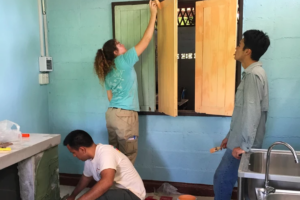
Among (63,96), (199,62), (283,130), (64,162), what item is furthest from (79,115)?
(283,130)

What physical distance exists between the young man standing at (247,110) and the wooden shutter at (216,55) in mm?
421

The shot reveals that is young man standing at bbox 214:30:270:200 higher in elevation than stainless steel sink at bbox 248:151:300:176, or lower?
higher

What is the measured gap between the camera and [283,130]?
86.3 inches

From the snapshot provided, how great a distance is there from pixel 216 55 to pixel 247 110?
2.52 feet

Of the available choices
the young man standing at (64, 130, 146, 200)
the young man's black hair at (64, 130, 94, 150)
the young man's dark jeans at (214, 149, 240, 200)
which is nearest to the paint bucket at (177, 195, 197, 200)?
the young man's dark jeans at (214, 149, 240, 200)

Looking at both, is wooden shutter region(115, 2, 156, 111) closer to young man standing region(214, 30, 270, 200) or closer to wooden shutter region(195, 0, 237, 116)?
wooden shutter region(195, 0, 237, 116)

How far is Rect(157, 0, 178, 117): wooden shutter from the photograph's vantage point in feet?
6.38

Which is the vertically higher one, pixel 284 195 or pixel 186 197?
pixel 284 195

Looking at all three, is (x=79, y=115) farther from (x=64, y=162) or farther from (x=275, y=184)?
(x=275, y=184)

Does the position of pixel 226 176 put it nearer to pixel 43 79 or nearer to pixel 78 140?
pixel 78 140

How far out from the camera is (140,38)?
233 centimetres

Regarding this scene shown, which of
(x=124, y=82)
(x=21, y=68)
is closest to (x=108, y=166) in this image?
(x=124, y=82)

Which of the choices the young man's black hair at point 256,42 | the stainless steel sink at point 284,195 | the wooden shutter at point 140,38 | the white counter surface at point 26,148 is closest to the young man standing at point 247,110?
the young man's black hair at point 256,42

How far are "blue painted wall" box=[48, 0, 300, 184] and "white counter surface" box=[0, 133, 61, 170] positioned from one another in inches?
33.0
